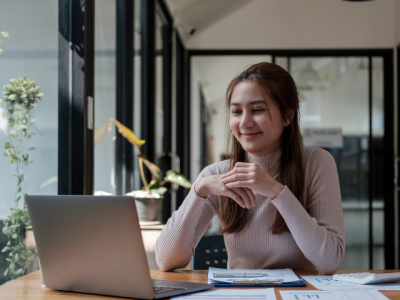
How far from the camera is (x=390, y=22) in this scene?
172 inches

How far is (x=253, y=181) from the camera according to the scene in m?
1.20

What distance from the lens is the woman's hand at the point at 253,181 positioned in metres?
1.20

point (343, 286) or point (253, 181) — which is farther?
point (253, 181)

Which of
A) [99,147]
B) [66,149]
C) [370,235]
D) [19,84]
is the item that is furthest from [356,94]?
[19,84]

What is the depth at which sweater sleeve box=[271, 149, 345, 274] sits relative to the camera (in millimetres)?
1218

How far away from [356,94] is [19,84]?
3.77 metres

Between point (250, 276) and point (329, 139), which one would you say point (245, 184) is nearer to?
point (250, 276)

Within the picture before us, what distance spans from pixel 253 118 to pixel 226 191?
286mm

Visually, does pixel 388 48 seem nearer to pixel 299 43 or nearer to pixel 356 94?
pixel 356 94

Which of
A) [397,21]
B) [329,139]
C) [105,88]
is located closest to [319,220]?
[105,88]

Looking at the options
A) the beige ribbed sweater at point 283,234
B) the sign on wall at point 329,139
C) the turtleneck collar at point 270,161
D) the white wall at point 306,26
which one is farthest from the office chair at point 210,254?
the white wall at point 306,26

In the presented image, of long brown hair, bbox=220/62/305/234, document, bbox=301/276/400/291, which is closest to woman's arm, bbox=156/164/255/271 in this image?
long brown hair, bbox=220/62/305/234

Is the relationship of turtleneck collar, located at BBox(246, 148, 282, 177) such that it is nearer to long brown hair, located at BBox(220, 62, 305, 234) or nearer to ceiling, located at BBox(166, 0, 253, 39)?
long brown hair, located at BBox(220, 62, 305, 234)

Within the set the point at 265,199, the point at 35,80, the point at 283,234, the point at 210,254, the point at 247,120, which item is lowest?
the point at 210,254
